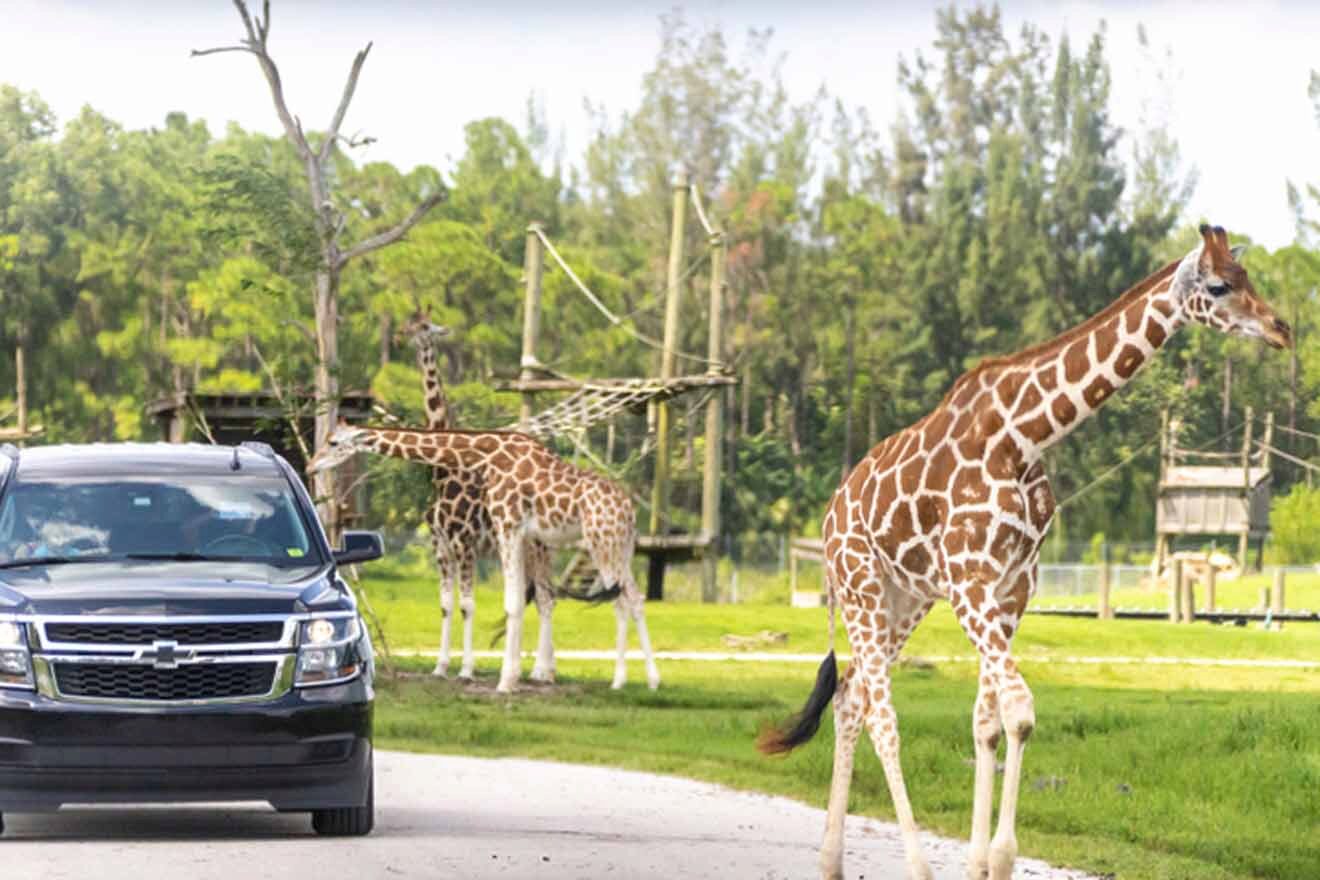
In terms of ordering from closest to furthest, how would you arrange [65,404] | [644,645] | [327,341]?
1. [327,341]
2. [644,645]
3. [65,404]

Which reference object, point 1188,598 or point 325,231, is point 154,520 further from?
point 1188,598

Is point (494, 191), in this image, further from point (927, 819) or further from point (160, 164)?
point (927, 819)

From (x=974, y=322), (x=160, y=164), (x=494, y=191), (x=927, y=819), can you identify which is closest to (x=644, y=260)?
(x=494, y=191)

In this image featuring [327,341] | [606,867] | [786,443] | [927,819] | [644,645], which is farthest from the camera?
[786,443]

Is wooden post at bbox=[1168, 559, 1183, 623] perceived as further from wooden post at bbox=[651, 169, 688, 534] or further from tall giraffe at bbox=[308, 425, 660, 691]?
tall giraffe at bbox=[308, 425, 660, 691]

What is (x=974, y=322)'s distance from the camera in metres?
81.4

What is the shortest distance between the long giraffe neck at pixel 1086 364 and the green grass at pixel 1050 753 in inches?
88.5

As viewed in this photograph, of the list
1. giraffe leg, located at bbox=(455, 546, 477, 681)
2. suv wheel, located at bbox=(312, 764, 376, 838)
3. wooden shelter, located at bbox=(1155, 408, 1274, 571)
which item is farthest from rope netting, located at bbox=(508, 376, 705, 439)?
wooden shelter, located at bbox=(1155, 408, 1274, 571)

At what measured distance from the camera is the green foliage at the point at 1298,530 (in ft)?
240

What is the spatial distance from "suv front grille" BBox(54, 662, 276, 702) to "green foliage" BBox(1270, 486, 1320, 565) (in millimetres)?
63327

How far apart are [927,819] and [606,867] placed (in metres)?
4.13

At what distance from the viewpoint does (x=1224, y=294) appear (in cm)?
1226

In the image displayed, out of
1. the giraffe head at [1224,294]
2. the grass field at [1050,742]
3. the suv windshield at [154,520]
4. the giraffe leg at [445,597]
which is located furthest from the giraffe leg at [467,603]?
the giraffe head at [1224,294]

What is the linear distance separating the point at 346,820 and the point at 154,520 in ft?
6.82
